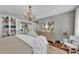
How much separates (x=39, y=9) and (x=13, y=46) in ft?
2.02

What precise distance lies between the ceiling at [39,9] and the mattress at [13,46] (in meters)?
0.34

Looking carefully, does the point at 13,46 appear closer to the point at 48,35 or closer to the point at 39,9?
the point at 48,35

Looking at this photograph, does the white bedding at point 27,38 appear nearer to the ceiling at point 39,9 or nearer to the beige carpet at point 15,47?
the beige carpet at point 15,47

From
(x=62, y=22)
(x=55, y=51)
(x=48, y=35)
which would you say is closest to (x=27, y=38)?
(x=48, y=35)

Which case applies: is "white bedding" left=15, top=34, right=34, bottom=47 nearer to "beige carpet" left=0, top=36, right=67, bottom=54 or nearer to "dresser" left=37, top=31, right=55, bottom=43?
"beige carpet" left=0, top=36, right=67, bottom=54

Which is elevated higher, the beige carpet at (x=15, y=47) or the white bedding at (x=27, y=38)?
the white bedding at (x=27, y=38)

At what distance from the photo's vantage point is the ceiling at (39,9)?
1766mm

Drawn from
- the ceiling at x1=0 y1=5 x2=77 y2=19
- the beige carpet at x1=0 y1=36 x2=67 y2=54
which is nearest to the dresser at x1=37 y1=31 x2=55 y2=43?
the beige carpet at x1=0 y1=36 x2=67 y2=54

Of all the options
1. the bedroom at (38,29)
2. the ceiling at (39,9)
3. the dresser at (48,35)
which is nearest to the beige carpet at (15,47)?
the bedroom at (38,29)

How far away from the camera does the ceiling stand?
177cm

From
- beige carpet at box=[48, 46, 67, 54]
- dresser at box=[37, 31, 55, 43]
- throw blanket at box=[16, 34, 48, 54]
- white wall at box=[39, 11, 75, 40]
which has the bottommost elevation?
beige carpet at box=[48, 46, 67, 54]

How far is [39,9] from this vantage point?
1.80 metres

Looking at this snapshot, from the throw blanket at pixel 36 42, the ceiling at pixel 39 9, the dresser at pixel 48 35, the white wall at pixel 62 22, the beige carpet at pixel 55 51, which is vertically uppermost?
the ceiling at pixel 39 9
